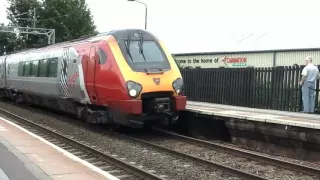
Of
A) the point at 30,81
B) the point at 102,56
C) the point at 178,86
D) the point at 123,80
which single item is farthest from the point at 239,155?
the point at 30,81

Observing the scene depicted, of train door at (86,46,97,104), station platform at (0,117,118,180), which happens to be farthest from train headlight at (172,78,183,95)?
station platform at (0,117,118,180)

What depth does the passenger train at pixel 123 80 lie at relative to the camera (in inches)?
447

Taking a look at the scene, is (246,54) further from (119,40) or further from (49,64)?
(119,40)

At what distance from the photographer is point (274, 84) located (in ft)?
45.8

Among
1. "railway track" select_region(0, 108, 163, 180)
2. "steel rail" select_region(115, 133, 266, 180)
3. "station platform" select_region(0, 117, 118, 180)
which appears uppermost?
"station platform" select_region(0, 117, 118, 180)

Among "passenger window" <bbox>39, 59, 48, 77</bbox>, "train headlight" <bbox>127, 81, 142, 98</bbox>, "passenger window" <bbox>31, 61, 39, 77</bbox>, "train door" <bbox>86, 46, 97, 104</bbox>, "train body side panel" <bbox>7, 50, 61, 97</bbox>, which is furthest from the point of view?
"passenger window" <bbox>31, 61, 39, 77</bbox>

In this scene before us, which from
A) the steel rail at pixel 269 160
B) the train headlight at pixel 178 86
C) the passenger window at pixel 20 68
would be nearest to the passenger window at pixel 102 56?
the train headlight at pixel 178 86

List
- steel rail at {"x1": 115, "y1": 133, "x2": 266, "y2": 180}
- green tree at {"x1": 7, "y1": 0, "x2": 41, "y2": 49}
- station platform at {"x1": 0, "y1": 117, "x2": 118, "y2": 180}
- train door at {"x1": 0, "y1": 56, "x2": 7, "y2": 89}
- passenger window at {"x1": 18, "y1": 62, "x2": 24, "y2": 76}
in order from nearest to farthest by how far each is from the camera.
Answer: station platform at {"x1": 0, "y1": 117, "x2": 118, "y2": 180}
steel rail at {"x1": 115, "y1": 133, "x2": 266, "y2": 180}
passenger window at {"x1": 18, "y1": 62, "x2": 24, "y2": 76}
train door at {"x1": 0, "y1": 56, "x2": 7, "y2": 89}
green tree at {"x1": 7, "y1": 0, "x2": 41, "y2": 49}

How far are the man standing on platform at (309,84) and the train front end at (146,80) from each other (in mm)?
3471

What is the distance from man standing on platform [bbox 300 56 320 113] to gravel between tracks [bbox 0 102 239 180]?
487cm

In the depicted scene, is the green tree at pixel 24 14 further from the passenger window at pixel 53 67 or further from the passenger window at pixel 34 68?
the passenger window at pixel 53 67

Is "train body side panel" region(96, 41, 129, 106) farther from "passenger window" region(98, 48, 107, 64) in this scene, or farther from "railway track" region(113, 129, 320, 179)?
"railway track" region(113, 129, 320, 179)

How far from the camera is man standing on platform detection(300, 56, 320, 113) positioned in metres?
12.1

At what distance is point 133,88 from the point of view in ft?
36.7
